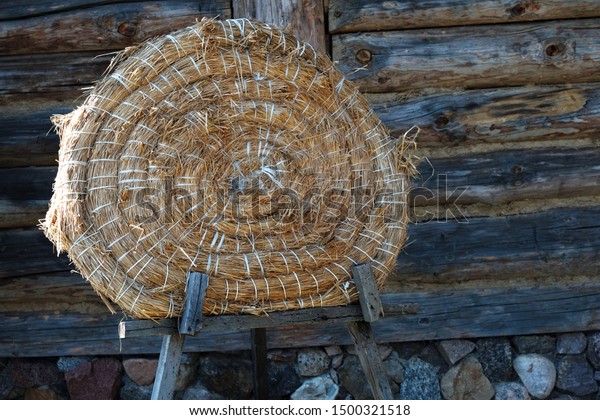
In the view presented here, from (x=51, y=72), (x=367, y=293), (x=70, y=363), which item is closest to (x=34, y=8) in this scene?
(x=51, y=72)

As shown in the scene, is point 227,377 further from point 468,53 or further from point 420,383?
point 468,53

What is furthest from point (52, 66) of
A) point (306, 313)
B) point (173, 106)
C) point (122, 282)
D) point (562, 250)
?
point (562, 250)

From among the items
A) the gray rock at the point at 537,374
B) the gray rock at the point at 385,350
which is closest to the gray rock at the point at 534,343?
the gray rock at the point at 537,374

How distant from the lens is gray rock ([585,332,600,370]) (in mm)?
3258

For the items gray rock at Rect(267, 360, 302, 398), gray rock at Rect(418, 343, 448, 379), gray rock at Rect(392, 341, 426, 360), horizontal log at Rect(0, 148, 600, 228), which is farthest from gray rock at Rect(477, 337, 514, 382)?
gray rock at Rect(267, 360, 302, 398)

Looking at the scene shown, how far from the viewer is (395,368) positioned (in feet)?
10.6

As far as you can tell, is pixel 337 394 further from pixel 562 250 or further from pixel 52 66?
pixel 52 66

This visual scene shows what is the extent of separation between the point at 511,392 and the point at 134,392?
160 cm

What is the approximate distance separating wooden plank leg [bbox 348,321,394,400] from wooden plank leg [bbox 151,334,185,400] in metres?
0.56

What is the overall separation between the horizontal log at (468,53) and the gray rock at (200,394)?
1.43 metres

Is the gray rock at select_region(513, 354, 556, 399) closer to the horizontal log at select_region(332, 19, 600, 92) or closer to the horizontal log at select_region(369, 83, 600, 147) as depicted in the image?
the horizontal log at select_region(369, 83, 600, 147)

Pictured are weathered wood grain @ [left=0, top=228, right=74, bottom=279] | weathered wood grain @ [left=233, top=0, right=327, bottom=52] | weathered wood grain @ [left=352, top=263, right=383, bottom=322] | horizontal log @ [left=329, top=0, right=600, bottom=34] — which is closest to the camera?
weathered wood grain @ [left=352, top=263, right=383, bottom=322]

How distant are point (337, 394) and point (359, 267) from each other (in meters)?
1.05

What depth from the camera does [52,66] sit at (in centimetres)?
311
